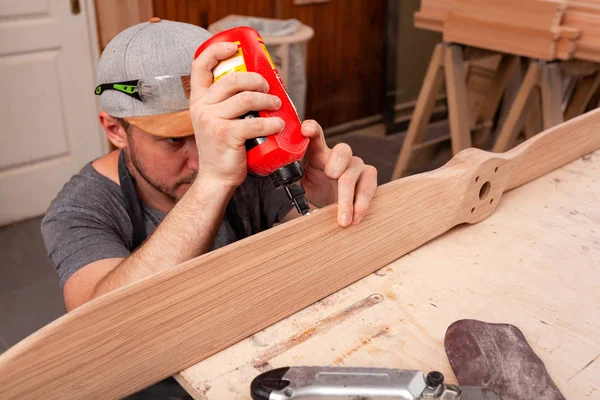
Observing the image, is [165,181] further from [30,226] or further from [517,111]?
[30,226]

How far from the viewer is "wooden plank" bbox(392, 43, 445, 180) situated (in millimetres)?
2434

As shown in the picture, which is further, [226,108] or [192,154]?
[192,154]

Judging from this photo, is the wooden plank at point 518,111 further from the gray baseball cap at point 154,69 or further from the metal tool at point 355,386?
the metal tool at point 355,386

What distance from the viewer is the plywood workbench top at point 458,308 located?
2.28 ft

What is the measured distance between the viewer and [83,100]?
274 centimetres

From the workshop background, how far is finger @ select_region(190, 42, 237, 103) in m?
1.51

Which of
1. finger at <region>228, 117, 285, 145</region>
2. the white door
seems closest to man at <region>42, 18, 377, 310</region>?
finger at <region>228, 117, 285, 145</region>

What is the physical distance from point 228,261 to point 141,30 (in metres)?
0.53

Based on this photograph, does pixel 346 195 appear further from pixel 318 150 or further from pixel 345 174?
pixel 318 150

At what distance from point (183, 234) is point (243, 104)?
0.22 m

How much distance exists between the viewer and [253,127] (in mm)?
730

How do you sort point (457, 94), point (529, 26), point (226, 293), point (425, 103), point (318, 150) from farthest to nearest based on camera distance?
1. point (425, 103)
2. point (457, 94)
3. point (529, 26)
4. point (318, 150)
5. point (226, 293)

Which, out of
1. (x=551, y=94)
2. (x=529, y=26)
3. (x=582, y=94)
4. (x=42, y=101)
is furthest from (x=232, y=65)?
(x=582, y=94)

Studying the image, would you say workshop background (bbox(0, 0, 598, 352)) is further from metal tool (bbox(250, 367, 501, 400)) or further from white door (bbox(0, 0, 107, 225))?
metal tool (bbox(250, 367, 501, 400))
